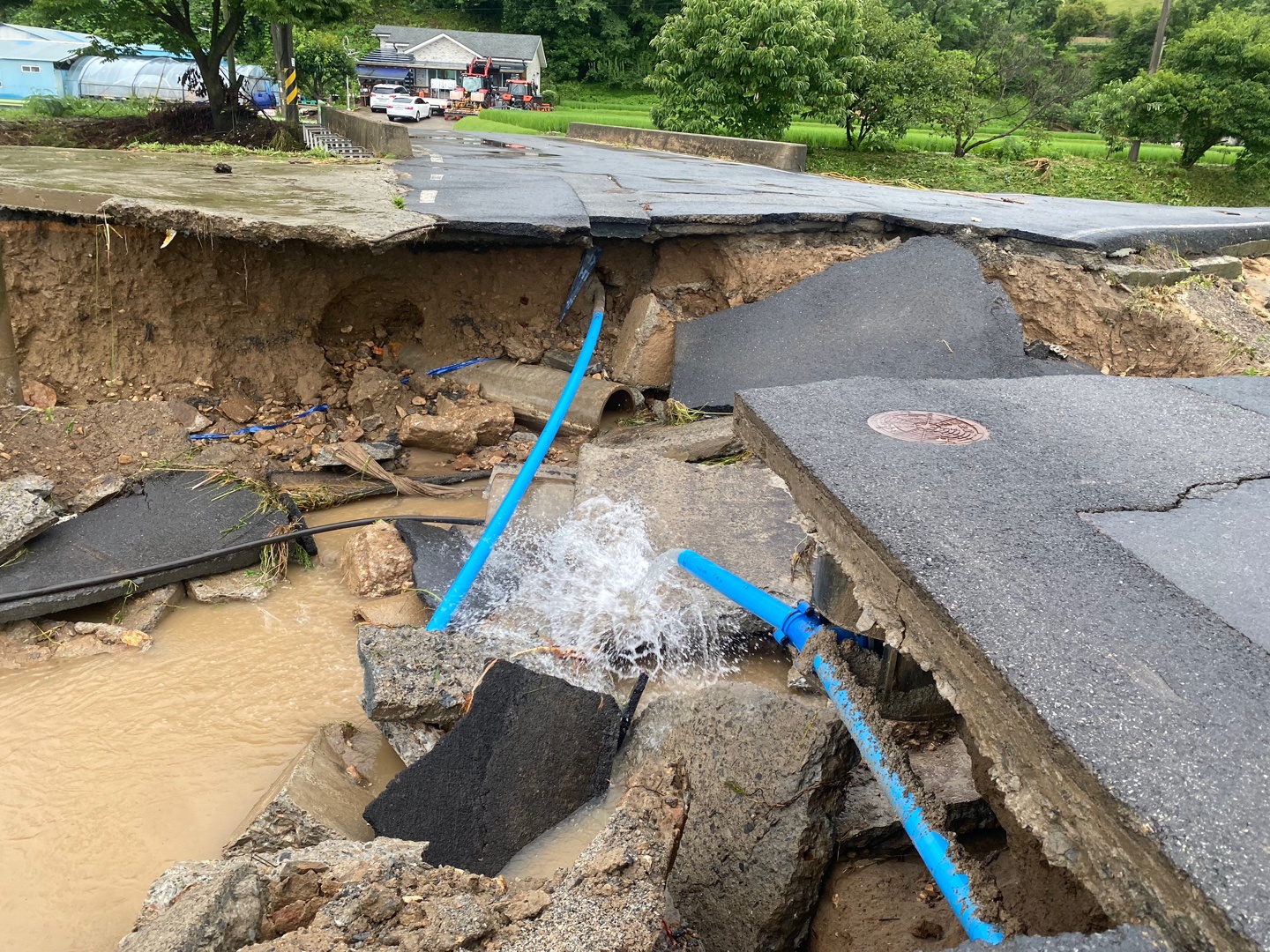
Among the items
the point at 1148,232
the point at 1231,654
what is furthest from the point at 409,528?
the point at 1148,232

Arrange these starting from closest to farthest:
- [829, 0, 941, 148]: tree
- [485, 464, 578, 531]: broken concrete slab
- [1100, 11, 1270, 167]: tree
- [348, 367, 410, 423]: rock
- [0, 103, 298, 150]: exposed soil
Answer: [485, 464, 578, 531]: broken concrete slab
[348, 367, 410, 423]: rock
[0, 103, 298, 150]: exposed soil
[1100, 11, 1270, 167]: tree
[829, 0, 941, 148]: tree

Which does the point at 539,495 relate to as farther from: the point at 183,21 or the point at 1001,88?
the point at 1001,88

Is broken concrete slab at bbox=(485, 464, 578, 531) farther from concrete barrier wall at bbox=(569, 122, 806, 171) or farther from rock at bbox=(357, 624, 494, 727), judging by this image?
concrete barrier wall at bbox=(569, 122, 806, 171)

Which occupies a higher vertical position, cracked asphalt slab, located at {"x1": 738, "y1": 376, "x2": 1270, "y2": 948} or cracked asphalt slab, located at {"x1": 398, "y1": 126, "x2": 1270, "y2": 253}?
cracked asphalt slab, located at {"x1": 398, "y1": 126, "x2": 1270, "y2": 253}

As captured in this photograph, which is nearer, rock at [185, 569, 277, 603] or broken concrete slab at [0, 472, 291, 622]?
broken concrete slab at [0, 472, 291, 622]

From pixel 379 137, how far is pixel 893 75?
1519 cm

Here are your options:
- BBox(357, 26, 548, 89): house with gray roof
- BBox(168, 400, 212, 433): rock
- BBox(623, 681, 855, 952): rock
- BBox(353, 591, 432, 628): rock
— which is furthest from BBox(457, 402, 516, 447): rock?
BBox(357, 26, 548, 89): house with gray roof

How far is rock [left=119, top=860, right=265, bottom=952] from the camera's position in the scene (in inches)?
66.7

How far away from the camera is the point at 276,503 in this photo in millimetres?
4793

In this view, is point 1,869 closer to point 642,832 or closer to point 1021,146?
point 642,832

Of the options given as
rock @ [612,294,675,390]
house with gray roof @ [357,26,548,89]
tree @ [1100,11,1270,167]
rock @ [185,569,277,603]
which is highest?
house with gray roof @ [357,26,548,89]

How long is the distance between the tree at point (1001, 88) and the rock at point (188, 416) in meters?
21.0

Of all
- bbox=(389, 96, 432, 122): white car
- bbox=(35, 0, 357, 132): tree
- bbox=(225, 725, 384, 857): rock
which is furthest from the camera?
bbox=(389, 96, 432, 122): white car

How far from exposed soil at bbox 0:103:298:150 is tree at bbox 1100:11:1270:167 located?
20.1 meters
